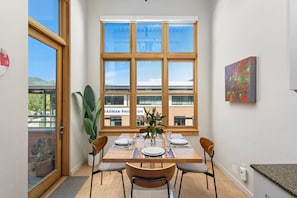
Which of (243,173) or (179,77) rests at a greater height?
(179,77)

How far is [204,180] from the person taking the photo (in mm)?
3402

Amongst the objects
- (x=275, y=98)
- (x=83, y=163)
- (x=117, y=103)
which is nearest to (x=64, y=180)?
(x=83, y=163)

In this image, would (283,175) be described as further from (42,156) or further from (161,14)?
(161,14)

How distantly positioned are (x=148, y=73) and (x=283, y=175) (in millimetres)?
3690

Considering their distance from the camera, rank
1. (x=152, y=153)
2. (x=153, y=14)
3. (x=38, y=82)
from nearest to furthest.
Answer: (x=152, y=153) < (x=38, y=82) < (x=153, y=14)

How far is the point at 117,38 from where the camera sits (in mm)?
4648

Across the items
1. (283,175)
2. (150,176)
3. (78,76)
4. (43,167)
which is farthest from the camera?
(78,76)

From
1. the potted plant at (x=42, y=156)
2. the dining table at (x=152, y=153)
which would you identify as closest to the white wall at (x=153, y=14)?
the potted plant at (x=42, y=156)

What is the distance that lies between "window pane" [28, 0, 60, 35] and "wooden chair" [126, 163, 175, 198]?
7.73ft

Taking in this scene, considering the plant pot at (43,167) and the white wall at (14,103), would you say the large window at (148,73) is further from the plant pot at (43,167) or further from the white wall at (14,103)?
the white wall at (14,103)

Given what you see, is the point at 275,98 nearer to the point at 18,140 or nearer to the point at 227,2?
the point at 227,2

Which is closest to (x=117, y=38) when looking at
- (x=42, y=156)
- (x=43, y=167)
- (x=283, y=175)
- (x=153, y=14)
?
(x=153, y=14)

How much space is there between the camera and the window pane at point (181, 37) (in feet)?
15.3

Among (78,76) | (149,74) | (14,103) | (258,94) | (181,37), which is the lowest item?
(14,103)
